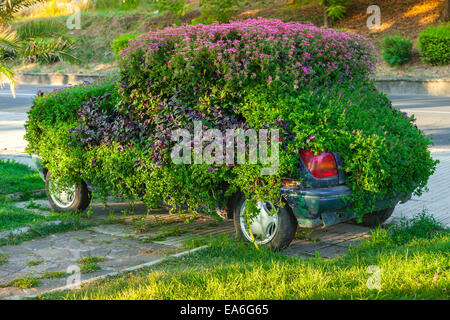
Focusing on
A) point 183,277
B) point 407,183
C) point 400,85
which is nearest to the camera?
point 183,277

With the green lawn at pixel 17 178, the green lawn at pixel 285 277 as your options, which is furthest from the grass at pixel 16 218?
the green lawn at pixel 285 277

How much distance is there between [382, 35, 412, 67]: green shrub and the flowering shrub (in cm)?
1565

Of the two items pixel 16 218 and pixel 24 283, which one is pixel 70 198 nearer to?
pixel 16 218

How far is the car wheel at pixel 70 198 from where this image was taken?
23.0ft

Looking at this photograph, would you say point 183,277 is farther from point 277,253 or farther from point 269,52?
point 269,52

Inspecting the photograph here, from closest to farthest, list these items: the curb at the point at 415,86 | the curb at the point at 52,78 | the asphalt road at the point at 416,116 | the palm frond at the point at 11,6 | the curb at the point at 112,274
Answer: the curb at the point at 112,274 < the palm frond at the point at 11,6 < the asphalt road at the point at 416,116 < the curb at the point at 415,86 < the curb at the point at 52,78

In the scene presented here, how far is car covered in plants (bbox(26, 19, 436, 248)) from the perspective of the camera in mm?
5203

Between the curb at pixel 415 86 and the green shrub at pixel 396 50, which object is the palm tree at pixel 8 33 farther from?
the green shrub at pixel 396 50

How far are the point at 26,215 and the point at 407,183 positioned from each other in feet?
14.3

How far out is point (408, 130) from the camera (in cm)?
585

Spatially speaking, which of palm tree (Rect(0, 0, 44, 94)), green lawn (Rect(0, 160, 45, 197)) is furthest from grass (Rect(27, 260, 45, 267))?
palm tree (Rect(0, 0, 44, 94))

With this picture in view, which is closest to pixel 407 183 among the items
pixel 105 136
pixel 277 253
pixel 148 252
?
pixel 277 253

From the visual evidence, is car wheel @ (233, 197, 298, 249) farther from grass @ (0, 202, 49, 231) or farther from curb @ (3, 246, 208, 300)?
grass @ (0, 202, 49, 231)

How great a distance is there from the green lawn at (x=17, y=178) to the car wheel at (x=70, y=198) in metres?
1.21
